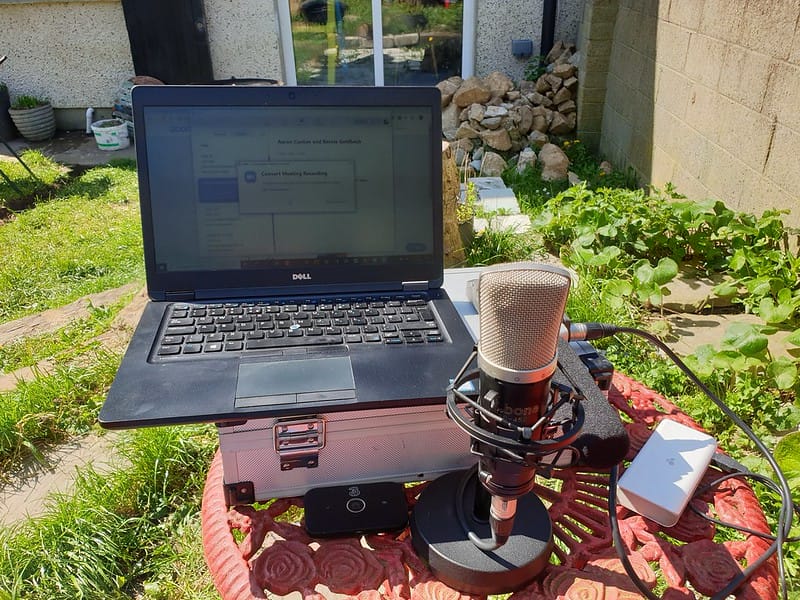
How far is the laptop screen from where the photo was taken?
56.9 inches

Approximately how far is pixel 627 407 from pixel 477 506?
26.3 inches

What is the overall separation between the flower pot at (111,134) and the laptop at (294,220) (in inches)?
237

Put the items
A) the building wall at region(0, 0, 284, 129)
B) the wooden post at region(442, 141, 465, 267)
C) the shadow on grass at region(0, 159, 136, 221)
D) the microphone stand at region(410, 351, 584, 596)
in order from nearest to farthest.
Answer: the microphone stand at region(410, 351, 584, 596), the wooden post at region(442, 141, 465, 267), the shadow on grass at region(0, 159, 136, 221), the building wall at region(0, 0, 284, 129)

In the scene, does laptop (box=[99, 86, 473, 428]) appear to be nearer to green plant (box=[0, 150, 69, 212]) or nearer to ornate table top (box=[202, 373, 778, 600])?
ornate table top (box=[202, 373, 778, 600])

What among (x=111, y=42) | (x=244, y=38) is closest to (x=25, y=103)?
(x=111, y=42)

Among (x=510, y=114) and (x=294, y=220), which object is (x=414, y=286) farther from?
(x=510, y=114)

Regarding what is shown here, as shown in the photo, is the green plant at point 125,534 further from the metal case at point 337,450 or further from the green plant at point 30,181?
the green plant at point 30,181

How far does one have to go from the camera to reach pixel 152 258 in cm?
147

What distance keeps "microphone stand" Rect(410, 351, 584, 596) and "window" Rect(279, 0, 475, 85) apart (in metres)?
6.53

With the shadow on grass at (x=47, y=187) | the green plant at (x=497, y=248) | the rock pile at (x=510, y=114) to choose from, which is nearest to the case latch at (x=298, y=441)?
the green plant at (x=497, y=248)

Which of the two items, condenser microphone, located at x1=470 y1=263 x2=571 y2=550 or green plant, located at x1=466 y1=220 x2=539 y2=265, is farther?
green plant, located at x1=466 y1=220 x2=539 y2=265

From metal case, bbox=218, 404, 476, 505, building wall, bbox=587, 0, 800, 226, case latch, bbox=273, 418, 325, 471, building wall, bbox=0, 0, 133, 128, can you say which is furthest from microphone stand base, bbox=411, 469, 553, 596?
building wall, bbox=0, 0, 133, 128

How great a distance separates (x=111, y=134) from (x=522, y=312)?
23.2ft

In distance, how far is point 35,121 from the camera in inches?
280
